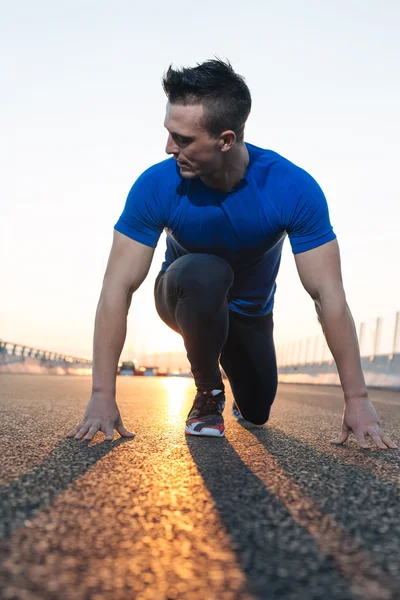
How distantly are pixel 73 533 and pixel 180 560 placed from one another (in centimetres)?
31

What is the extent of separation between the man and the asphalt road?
1.56 ft

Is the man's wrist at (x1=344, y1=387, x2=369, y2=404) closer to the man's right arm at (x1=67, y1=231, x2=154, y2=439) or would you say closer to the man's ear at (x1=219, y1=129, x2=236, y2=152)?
the man's right arm at (x1=67, y1=231, x2=154, y2=439)

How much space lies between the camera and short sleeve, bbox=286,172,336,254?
346 centimetres

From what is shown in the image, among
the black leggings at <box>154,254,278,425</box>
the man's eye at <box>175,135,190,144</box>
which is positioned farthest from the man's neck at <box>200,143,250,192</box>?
the black leggings at <box>154,254,278,425</box>

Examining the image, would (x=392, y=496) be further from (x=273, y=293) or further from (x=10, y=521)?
(x=273, y=293)

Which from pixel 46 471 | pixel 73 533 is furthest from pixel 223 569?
pixel 46 471

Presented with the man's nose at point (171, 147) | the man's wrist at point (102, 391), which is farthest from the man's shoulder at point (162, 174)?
the man's wrist at point (102, 391)

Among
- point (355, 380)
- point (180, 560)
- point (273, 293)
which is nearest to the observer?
point (180, 560)

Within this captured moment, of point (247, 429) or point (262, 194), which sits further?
point (247, 429)

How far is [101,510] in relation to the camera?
5.88 ft

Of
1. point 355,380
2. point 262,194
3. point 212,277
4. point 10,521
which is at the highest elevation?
point 262,194

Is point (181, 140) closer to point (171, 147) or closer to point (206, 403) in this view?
point (171, 147)

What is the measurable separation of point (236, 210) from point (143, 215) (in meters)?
0.51

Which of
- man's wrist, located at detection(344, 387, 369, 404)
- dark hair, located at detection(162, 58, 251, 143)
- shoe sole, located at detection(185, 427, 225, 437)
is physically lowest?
shoe sole, located at detection(185, 427, 225, 437)
